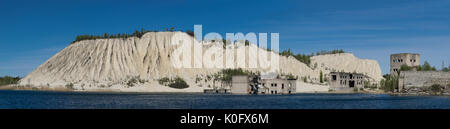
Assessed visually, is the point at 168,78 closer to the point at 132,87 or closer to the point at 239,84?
the point at 132,87

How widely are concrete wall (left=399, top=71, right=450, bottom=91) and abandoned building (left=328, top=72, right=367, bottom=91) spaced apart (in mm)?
42002

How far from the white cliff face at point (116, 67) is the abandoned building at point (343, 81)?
39853mm

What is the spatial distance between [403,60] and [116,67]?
96.2 metres

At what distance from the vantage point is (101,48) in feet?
567

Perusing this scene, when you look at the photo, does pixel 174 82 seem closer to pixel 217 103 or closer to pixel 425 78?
pixel 425 78

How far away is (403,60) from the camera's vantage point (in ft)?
551

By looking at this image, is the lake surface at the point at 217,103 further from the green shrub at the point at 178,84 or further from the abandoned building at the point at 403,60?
the abandoned building at the point at 403,60

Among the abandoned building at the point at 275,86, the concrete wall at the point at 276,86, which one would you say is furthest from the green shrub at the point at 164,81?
the concrete wall at the point at 276,86

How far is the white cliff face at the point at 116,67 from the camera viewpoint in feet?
524

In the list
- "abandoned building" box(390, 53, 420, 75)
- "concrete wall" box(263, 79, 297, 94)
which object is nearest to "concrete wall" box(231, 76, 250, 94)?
"concrete wall" box(263, 79, 297, 94)

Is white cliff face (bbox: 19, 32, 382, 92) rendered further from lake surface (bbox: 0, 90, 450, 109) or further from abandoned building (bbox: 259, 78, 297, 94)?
lake surface (bbox: 0, 90, 450, 109)

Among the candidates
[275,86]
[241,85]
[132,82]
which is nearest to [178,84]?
[132,82]
